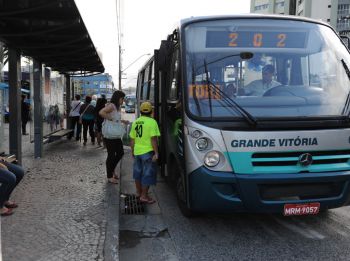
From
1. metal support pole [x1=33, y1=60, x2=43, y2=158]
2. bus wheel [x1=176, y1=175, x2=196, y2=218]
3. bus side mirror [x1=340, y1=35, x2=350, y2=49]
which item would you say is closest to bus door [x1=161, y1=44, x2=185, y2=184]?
bus wheel [x1=176, y1=175, x2=196, y2=218]

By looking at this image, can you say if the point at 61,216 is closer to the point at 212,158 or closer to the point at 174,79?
the point at 212,158

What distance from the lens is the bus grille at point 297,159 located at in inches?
186

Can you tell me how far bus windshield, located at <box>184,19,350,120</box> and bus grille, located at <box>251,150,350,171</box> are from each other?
438 mm

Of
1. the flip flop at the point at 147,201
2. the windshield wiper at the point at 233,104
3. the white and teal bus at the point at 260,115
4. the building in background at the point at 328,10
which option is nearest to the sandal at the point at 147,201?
the flip flop at the point at 147,201

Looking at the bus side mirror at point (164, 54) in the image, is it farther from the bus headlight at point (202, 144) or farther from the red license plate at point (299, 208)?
the red license plate at point (299, 208)

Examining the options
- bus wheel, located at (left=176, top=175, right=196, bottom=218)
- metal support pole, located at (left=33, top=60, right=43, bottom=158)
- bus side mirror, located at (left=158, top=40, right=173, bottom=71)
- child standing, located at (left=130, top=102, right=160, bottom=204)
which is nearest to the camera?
bus wheel, located at (left=176, top=175, right=196, bottom=218)

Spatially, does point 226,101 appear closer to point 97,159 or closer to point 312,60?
point 312,60

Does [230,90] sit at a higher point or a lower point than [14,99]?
higher

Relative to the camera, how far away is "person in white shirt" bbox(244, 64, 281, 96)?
16.9 ft

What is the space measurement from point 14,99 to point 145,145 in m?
3.28

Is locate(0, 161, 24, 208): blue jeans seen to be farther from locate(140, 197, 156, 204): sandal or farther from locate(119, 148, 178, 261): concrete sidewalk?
locate(140, 197, 156, 204): sandal

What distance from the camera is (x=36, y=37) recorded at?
842cm

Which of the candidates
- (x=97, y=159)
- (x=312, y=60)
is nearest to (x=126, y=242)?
(x=312, y=60)

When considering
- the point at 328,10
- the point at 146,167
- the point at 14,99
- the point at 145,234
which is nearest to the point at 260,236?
the point at 145,234
